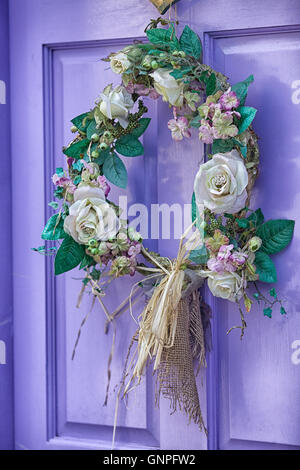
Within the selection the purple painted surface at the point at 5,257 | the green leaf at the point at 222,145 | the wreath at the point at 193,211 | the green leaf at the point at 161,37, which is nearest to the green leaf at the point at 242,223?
the wreath at the point at 193,211

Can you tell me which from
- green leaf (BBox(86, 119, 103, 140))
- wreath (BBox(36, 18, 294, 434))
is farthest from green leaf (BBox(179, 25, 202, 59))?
green leaf (BBox(86, 119, 103, 140))

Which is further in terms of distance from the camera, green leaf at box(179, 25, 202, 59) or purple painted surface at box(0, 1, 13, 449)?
purple painted surface at box(0, 1, 13, 449)

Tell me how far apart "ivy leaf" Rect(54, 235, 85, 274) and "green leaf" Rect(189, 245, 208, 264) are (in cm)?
21

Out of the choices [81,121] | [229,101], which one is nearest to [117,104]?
[81,121]

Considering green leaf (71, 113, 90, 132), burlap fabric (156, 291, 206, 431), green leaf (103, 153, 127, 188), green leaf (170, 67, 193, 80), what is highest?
green leaf (170, 67, 193, 80)

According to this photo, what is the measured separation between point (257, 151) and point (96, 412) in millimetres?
630

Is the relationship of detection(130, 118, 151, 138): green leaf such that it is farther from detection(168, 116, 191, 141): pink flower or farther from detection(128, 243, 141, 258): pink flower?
detection(128, 243, 141, 258): pink flower

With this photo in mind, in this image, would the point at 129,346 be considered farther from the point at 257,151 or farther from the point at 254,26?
the point at 254,26

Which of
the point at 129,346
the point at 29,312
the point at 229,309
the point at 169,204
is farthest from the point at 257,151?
the point at 29,312

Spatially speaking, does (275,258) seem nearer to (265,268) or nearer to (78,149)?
(265,268)

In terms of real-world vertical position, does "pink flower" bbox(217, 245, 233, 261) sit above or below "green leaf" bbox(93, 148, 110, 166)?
below

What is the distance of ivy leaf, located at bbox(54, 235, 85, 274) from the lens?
1.05 m

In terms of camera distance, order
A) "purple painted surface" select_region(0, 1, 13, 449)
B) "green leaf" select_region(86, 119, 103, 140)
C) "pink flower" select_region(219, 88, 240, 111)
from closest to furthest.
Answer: "pink flower" select_region(219, 88, 240, 111), "green leaf" select_region(86, 119, 103, 140), "purple painted surface" select_region(0, 1, 13, 449)

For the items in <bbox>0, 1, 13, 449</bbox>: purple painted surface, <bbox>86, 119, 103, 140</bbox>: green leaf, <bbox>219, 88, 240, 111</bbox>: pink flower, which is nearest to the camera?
<bbox>219, 88, 240, 111</bbox>: pink flower
